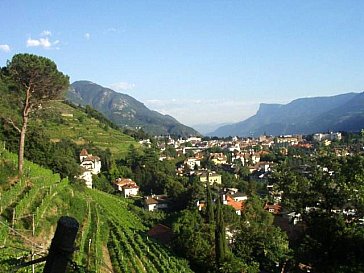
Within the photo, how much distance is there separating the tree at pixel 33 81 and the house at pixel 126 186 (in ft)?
129

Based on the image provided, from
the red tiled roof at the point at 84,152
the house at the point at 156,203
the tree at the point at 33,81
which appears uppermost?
the tree at the point at 33,81

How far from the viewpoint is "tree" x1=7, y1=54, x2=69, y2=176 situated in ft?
58.9

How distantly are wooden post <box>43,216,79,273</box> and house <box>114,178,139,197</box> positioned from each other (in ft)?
183

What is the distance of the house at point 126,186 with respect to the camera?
57.9m

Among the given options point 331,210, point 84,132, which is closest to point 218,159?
point 84,132

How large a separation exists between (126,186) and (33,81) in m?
41.3

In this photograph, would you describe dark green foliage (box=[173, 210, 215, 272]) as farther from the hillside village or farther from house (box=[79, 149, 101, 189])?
house (box=[79, 149, 101, 189])

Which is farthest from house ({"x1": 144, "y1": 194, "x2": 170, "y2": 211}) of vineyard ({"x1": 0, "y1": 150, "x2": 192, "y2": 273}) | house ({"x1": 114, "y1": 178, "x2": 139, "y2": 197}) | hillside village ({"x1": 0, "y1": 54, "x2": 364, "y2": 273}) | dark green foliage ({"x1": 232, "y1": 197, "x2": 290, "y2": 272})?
vineyard ({"x1": 0, "y1": 150, "x2": 192, "y2": 273})

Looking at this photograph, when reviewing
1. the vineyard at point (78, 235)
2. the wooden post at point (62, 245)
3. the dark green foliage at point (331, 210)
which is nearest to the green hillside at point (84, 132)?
the vineyard at point (78, 235)

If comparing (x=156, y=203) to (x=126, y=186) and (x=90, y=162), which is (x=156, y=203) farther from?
(x=90, y=162)

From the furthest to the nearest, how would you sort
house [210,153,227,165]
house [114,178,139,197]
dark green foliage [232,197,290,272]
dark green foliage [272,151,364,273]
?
house [210,153,227,165] → house [114,178,139,197] → dark green foliage [232,197,290,272] → dark green foliage [272,151,364,273]

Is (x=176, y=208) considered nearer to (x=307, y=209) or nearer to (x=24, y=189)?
(x=24, y=189)

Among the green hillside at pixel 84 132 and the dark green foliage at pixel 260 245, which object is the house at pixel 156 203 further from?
the dark green foliage at pixel 260 245

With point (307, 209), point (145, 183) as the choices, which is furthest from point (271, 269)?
point (145, 183)
